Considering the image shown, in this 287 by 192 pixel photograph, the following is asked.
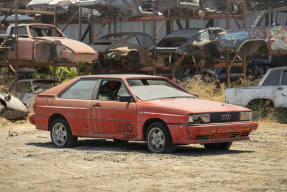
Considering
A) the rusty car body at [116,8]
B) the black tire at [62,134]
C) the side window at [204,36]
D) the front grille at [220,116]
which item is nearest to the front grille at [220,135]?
the front grille at [220,116]

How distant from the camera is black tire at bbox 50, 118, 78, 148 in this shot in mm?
9469

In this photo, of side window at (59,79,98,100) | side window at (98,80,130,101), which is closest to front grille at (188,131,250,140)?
side window at (98,80,130,101)

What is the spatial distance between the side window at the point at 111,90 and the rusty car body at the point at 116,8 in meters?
10.3

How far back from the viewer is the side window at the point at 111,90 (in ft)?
29.8

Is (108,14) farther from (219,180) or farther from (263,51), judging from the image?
(219,180)

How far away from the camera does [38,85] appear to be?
661 inches

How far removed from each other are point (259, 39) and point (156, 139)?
7457 millimetres

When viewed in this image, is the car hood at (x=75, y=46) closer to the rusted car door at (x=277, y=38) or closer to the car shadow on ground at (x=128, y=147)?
the rusted car door at (x=277, y=38)

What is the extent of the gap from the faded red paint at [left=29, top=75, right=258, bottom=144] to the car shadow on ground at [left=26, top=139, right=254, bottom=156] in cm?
26

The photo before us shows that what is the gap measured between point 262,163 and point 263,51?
9140mm

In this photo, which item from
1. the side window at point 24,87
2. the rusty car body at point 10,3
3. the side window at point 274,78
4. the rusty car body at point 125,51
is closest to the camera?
the side window at point 274,78

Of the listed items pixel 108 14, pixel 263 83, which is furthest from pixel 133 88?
pixel 108 14

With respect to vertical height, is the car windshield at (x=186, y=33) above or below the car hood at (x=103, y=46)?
above

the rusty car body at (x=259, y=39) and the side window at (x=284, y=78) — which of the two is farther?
the rusty car body at (x=259, y=39)
